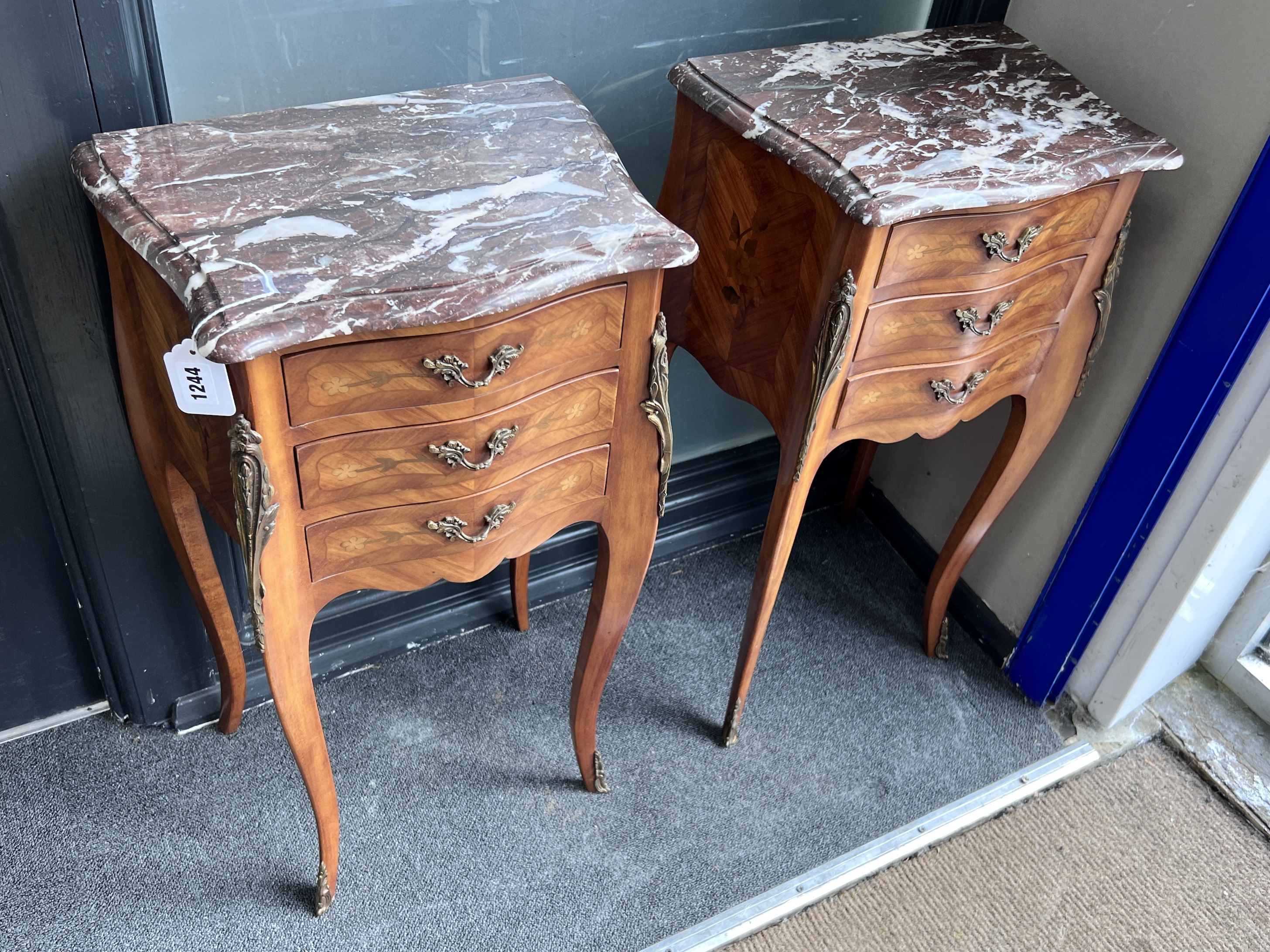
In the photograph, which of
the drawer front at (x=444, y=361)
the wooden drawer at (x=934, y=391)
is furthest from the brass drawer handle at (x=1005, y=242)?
the drawer front at (x=444, y=361)

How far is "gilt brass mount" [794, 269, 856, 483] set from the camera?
1055 mm

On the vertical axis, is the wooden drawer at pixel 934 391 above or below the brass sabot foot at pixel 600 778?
above

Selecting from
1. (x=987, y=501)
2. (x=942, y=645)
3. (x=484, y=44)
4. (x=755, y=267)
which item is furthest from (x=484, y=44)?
(x=942, y=645)

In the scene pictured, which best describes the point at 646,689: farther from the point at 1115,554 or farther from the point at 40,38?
the point at 40,38

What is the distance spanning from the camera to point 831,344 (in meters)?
1.09

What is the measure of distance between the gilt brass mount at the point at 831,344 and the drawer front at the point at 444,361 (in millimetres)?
243

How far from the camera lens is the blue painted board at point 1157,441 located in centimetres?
121

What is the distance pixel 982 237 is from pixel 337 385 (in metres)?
0.67

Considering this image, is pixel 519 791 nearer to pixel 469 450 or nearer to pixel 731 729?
pixel 731 729

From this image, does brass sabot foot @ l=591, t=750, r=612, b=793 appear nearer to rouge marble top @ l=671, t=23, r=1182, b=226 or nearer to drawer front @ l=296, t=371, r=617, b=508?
drawer front @ l=296, t=371, r=617, b=508

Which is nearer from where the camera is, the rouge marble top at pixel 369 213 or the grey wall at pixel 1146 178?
the rouge marble top at pixel 369 213

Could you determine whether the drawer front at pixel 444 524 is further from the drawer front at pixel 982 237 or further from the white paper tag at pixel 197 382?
the drawer front at pixel 982 237

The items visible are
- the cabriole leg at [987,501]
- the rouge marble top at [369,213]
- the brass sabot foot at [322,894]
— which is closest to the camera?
the rouge marble top at [369,213]

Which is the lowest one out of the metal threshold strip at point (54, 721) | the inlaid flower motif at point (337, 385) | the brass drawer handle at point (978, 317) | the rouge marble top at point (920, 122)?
the metal threshold strip at point (54, 721)
